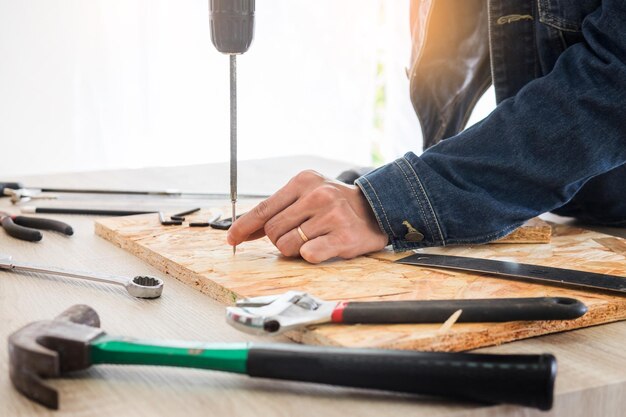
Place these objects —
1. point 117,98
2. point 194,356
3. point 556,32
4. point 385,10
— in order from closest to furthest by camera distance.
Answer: point 194,356 < point 556,32 < point 117,98 < point 385,10

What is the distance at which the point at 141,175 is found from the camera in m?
1.93

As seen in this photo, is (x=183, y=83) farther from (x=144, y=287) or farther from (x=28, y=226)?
(x=144, y=287)

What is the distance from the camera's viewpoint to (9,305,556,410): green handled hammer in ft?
1.97

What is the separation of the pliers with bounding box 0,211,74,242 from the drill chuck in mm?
417

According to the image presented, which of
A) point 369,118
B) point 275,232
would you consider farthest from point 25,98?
point 275,232

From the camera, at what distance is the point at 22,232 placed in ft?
4.00

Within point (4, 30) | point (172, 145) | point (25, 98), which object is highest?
point (4, 30)

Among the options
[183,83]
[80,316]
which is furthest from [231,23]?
[183,83]

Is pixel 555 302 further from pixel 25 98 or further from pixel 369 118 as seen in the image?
pixel 369 118

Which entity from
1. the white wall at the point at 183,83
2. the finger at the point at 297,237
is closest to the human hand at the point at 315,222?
the finger at the point at 297,237

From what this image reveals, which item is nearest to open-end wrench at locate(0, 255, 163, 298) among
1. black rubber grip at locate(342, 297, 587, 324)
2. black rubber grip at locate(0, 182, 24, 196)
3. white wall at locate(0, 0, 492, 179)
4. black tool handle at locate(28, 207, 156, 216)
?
black rubber grip at locate(342, 297, 587, 324)

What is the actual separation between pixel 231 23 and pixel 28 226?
1.71 feet

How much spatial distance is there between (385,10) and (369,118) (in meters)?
0.61

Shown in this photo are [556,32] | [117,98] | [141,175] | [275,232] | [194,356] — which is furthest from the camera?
[117,98]
